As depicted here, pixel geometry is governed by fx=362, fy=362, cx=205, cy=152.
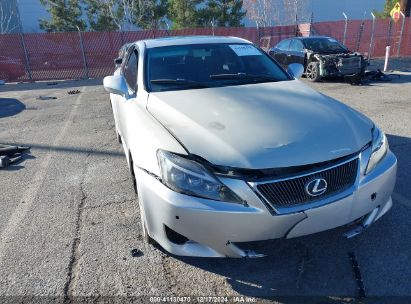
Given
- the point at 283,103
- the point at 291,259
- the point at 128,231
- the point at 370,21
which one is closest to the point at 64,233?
the point at 128,231

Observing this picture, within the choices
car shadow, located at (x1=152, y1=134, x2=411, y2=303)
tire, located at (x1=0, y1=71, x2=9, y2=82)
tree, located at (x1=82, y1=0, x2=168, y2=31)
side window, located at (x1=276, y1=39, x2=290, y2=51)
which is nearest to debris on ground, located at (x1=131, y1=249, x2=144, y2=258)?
car shadow, located at (x1=152, y1=134, x2=411, y2=303)

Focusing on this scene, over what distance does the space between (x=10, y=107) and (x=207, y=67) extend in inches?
315

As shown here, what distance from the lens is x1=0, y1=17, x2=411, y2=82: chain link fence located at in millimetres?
16344

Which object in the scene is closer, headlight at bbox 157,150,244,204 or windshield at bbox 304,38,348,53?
headlight at bbox 157,150,244,204

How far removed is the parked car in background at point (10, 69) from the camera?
15.9m

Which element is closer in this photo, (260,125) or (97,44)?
(260,125)

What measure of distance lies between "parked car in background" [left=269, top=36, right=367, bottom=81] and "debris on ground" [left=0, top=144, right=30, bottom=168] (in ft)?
27.8

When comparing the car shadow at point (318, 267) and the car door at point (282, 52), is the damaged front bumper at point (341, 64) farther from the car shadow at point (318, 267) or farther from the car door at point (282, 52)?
the car shadow at point (318, 267)

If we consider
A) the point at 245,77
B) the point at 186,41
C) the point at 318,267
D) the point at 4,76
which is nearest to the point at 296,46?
the point at 186,41

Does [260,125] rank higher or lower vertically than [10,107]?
higher

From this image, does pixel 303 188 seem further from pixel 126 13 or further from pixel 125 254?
pixel 126 13

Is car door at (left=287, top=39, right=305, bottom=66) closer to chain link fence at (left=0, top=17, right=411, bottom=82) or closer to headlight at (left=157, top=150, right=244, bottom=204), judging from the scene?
chain link fence at (left=0, top=17, right=411, bottom=82)

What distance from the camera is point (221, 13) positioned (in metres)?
22.3

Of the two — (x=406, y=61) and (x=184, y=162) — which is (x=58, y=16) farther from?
(x=184, y=162)
